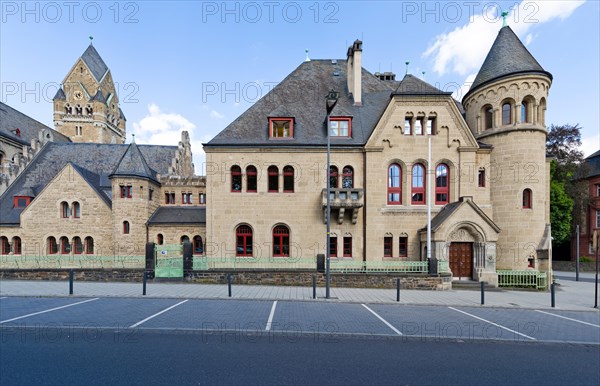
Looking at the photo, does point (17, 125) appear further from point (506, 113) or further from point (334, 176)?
point (506, 113)

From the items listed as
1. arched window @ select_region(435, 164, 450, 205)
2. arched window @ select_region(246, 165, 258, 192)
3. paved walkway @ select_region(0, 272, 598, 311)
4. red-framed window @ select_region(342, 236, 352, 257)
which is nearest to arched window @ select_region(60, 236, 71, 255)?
paved walkway @ select_region(0, 272, 598, 311)

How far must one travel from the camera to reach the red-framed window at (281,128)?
19078 millimetres

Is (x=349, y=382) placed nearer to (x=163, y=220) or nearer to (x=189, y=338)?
(x=189, y=338)

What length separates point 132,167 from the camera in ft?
75.4

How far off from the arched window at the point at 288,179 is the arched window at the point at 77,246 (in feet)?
58.9

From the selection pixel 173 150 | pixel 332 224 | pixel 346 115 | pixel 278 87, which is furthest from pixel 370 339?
pixel 173 150

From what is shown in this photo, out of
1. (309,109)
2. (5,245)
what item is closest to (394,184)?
(309,109)

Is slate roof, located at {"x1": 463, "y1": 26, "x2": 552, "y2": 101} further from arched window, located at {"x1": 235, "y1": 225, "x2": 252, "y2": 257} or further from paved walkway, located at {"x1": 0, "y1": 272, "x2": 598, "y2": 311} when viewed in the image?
arched window, located at {"x1": 235, "y1": 225, "x2": 252, "y2": 257}

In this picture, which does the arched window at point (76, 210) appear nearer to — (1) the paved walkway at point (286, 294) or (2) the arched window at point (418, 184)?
(1) the paved walkway at point (286, 294)

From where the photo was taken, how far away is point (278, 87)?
21734 millimetres

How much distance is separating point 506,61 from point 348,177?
13.1 metres

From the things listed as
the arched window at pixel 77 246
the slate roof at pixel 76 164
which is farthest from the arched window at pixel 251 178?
the arched window at pixel 77 246

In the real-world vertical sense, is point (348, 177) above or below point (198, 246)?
above

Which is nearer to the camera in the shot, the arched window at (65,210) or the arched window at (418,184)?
the arched window at (418,184)
